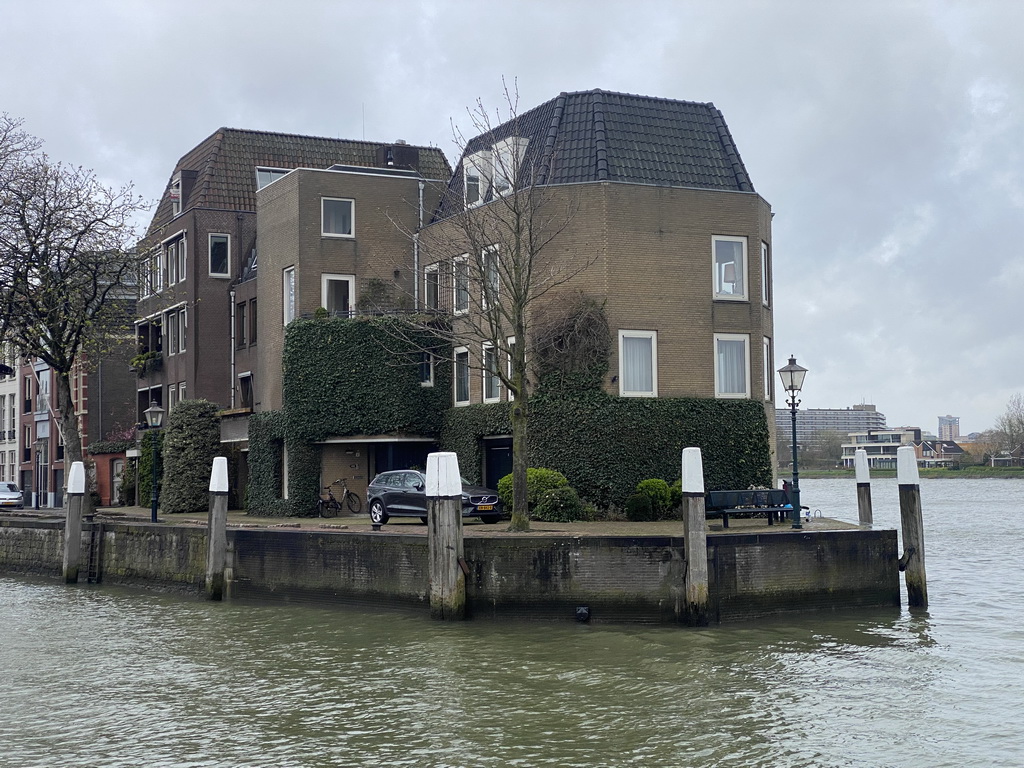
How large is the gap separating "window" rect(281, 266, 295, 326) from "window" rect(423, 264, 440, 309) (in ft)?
15.4

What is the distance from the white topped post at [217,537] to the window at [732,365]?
15118mm

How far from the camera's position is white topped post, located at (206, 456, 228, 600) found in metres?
28.8

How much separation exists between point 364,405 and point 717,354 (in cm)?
1165

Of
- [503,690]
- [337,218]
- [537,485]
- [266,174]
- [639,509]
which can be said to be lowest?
[503,690]

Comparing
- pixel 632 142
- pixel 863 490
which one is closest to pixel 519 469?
pixel 863 490

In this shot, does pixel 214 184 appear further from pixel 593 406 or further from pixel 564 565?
pixel 564 565

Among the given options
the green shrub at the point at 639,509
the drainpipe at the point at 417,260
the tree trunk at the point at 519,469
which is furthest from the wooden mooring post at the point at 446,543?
the drainpipe at the point at 417,260

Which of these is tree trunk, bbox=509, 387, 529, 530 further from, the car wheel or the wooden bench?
the car wheel

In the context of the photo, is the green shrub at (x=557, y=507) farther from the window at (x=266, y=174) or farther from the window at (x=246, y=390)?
the window at (x=266, y=174)

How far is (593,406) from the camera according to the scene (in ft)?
113

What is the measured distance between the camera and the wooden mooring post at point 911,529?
25.2 meters

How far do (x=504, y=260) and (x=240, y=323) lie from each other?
2272cm

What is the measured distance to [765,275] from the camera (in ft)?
126

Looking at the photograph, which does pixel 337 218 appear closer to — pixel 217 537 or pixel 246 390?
pixel 246 390
